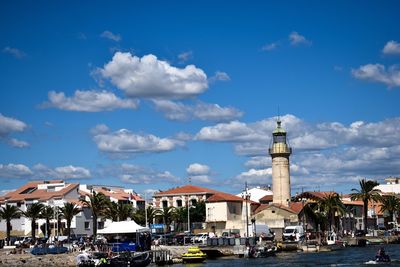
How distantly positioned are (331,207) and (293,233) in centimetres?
1932

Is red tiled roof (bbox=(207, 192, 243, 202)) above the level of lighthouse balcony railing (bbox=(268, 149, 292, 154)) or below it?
below

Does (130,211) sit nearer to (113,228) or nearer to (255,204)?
(255,204)

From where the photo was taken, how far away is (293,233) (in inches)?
A: 4926

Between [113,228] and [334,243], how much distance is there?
156ft

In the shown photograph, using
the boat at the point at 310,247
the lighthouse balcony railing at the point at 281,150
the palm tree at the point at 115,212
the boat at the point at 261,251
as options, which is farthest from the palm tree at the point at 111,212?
the lighthouse balcony railing at the point at 281,150

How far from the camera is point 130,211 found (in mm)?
134000

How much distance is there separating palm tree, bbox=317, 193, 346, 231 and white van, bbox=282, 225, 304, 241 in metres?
14.0

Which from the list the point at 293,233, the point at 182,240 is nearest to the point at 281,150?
the point at 293,233

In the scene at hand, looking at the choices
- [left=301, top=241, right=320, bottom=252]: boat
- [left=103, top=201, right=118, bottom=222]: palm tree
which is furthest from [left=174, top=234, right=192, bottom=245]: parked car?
[left=301, top=241, right=320, bottom=252]: boat

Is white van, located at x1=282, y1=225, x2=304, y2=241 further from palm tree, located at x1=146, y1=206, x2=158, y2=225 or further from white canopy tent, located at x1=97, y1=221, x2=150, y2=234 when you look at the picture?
white canopy tent, located at x1=97, y1=221, x2=150, y2=234

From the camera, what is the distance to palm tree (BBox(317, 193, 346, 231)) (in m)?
142

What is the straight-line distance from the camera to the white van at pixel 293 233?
399 ft

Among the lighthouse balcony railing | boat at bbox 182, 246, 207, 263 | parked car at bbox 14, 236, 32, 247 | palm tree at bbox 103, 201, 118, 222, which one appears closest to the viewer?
boat at bbox 182, 246, 207, 263

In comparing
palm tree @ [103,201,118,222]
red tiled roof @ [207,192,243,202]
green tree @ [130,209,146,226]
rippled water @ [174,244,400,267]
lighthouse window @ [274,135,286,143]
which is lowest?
rippled water @ [174,244,400,267]
